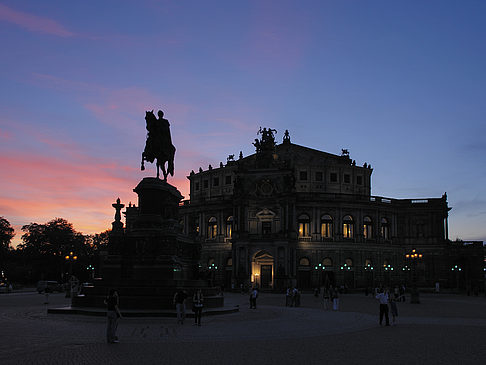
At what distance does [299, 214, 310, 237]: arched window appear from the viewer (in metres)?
86.8

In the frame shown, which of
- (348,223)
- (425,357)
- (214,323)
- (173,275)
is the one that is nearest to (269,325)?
(214,323)

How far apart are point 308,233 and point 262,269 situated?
32.2 ft

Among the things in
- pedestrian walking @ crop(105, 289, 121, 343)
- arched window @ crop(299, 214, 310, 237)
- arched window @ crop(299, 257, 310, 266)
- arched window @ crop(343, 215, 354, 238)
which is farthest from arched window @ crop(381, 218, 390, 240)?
pedestrian walking @ crop(105, 289, 121, 343)

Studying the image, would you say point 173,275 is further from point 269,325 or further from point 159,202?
point 269,325

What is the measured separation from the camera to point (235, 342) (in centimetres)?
1892

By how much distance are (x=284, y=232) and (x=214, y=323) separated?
58433 millimetres

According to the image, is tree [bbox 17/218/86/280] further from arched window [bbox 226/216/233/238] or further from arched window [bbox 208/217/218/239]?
arched window [bbox 226/216/233/238]

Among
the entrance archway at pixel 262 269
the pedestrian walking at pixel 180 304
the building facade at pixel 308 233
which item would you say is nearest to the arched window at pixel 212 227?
the building facade at pixel 308 233

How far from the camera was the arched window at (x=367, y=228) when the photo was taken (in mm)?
89300

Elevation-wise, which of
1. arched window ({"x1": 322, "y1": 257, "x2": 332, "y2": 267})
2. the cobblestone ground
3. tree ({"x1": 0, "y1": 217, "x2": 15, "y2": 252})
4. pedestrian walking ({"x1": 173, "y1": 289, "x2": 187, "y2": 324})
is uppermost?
tree ({"x1": 0, "y1": 217, "x2": 15, "y2": 252})

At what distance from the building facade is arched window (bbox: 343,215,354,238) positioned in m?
0.17

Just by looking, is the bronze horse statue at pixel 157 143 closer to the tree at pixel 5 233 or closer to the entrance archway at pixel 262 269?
the entrance archway at pixel 262 269

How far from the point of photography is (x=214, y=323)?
25.7 meters

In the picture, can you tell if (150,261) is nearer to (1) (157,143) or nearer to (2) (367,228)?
(1) (157,143)
